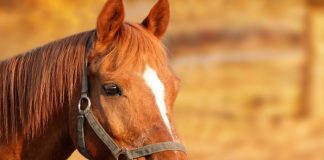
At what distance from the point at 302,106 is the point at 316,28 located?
1.72 metres

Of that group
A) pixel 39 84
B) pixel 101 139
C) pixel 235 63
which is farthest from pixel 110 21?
pixel 235 63

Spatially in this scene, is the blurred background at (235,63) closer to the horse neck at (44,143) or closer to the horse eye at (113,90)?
the horse neck at (44,143)

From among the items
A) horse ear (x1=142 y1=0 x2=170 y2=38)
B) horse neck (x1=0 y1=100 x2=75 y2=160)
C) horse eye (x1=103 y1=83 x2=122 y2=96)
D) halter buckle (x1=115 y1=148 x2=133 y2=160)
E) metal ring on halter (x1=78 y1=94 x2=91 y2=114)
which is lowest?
halter buckle (x1=115 y1=148 x2=133 y2=160)

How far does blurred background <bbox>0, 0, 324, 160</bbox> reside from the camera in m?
14.2

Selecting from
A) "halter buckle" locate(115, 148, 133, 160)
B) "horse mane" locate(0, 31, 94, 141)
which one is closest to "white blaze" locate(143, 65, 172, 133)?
"halter buckle" locate(115, 148, 133, 160)

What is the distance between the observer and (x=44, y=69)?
4.30m

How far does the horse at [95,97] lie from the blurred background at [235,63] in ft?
20.0

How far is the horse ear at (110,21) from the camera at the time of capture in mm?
4250

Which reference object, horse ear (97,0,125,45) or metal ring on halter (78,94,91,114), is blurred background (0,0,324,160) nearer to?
horse ear (97,0,125,45)

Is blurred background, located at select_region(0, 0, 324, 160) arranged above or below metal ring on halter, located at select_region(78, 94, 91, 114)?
above

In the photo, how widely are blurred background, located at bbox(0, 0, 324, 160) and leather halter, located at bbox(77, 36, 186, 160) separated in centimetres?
623

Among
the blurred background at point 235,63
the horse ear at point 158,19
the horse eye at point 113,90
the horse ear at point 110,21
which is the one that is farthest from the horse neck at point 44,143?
the blurred background at point 235,63

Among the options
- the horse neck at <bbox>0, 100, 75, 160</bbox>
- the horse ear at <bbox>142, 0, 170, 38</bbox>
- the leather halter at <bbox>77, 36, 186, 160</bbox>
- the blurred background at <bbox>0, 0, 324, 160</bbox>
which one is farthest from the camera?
the blurred background at <bbox>0, 0, 324, 160</bbox>

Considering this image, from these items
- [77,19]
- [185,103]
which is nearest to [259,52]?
[185,103]
